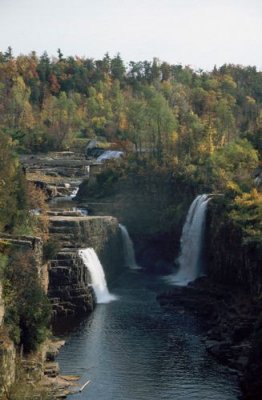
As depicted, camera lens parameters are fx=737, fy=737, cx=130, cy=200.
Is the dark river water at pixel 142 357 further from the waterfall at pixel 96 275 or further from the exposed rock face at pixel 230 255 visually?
the exposed rock face at pixel 230 255

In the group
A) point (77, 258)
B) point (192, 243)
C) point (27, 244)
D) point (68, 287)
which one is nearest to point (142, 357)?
point (27, 244)

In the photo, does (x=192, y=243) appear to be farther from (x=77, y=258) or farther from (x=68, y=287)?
(x=68, y=287)

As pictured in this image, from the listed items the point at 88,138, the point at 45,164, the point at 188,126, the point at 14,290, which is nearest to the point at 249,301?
the point at 14,290

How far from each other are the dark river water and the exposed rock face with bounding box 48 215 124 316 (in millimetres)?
2004

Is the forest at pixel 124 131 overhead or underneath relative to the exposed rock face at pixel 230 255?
overhead

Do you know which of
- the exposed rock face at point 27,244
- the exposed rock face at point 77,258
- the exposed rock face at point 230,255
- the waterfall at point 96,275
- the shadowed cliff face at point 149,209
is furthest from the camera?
the shadowed cliff face at point 149,209

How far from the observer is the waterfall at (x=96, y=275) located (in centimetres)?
5966

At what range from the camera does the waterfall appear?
196 ft

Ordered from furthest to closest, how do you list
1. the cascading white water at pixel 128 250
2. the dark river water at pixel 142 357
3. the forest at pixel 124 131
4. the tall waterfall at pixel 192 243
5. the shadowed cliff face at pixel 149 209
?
the shadowed cliff face at pixel 149 209
the cascading white water at pixel 128 250
the tall waterfall at pixel 192 243
the forest at pixel 124 131
the dark river water at pixel 142 357

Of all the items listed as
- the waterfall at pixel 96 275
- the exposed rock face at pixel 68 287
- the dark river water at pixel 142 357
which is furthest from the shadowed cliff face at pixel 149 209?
the dark river water at pixel 142 357

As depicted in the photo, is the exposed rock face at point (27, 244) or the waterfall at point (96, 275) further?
the waterfall at point (96, 275)

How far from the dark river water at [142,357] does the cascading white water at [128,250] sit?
1375 cm

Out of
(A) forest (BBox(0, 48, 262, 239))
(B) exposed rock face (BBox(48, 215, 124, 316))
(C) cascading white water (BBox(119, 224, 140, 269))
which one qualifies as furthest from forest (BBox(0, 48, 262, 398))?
(C) cascading white water (BBox(119, 224, 140, 269))

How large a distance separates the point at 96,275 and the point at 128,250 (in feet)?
39.1
